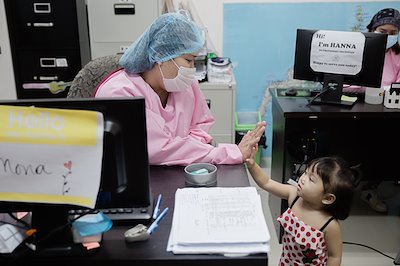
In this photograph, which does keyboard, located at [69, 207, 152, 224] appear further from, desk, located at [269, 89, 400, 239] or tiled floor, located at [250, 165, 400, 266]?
desk, located at [269, 89, 400, 239]

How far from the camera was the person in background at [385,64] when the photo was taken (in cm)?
263

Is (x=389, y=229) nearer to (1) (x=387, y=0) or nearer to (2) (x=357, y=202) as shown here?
(2) (x=357, y=202)

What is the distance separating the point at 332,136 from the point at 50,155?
214cm

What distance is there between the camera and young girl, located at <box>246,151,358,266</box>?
133 centimetres

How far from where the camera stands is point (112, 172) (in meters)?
0.98

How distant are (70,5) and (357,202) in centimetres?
247

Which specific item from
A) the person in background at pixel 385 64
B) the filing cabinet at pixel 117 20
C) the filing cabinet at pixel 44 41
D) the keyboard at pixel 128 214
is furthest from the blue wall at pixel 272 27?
the keyboard at pixel 128 214

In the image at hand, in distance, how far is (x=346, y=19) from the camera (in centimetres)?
333

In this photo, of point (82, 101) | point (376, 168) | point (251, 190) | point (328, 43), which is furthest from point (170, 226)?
point (376, 168)

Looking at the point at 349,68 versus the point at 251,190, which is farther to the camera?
the point at 349,68

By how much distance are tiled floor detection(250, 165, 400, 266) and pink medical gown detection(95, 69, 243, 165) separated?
0.85 meters

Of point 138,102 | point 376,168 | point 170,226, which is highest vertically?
point 138,102

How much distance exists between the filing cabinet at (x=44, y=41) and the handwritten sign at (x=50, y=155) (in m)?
2.27

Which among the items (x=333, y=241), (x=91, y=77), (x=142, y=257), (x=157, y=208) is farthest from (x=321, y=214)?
(x=91, y=77)
